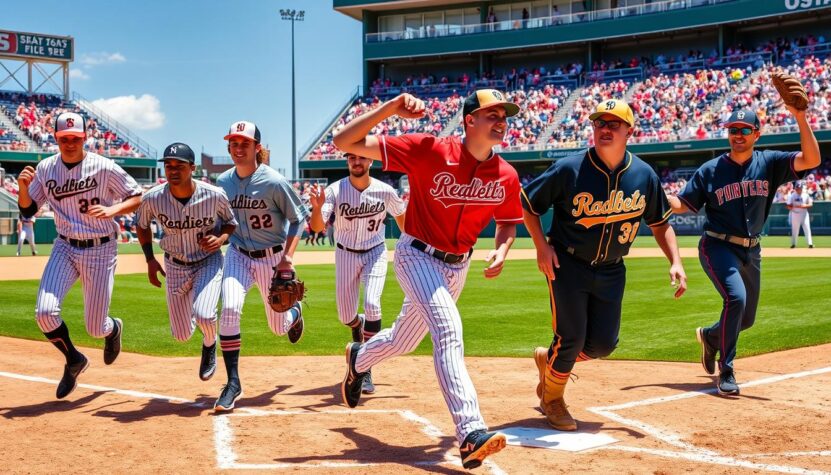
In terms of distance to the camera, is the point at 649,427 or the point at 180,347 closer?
the point at 649,427

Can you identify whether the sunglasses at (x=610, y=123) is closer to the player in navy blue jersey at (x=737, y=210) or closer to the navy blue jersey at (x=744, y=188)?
the player in navy blue jersey at (x=737, y=210)

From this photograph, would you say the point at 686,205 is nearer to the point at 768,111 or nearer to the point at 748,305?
the point at 748,305

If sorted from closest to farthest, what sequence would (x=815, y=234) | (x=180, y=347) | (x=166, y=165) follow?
(x=166, y=165)
(x=180, y=347)
(x=815, y=234)

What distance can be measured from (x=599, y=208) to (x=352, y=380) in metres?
2.16

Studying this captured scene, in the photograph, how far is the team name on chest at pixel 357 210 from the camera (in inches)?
310

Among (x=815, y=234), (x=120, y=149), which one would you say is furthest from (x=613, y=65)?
(x=120, y=149)

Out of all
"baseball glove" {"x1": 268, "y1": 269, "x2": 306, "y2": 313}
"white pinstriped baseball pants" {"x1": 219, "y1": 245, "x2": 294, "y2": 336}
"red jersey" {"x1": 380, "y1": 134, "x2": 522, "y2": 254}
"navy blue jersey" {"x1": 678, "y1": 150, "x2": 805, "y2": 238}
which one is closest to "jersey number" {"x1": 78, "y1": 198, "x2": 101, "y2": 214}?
"white pinstriped baseball pants" {"x1": 219, "y1": 245, "x2": 294, "y2": 336}

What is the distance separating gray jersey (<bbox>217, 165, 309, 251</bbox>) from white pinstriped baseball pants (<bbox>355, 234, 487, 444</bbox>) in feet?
5.63

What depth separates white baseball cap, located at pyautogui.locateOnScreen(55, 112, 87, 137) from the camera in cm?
681

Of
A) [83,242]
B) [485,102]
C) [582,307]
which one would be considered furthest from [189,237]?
[582,307]

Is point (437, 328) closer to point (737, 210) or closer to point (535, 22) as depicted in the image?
point (737, 210)

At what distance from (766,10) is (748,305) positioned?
40183 millimetres

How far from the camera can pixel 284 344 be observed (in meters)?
10.1

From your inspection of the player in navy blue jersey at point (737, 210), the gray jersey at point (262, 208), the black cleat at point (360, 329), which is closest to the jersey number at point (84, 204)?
the gray jersey at point (262, 208)
